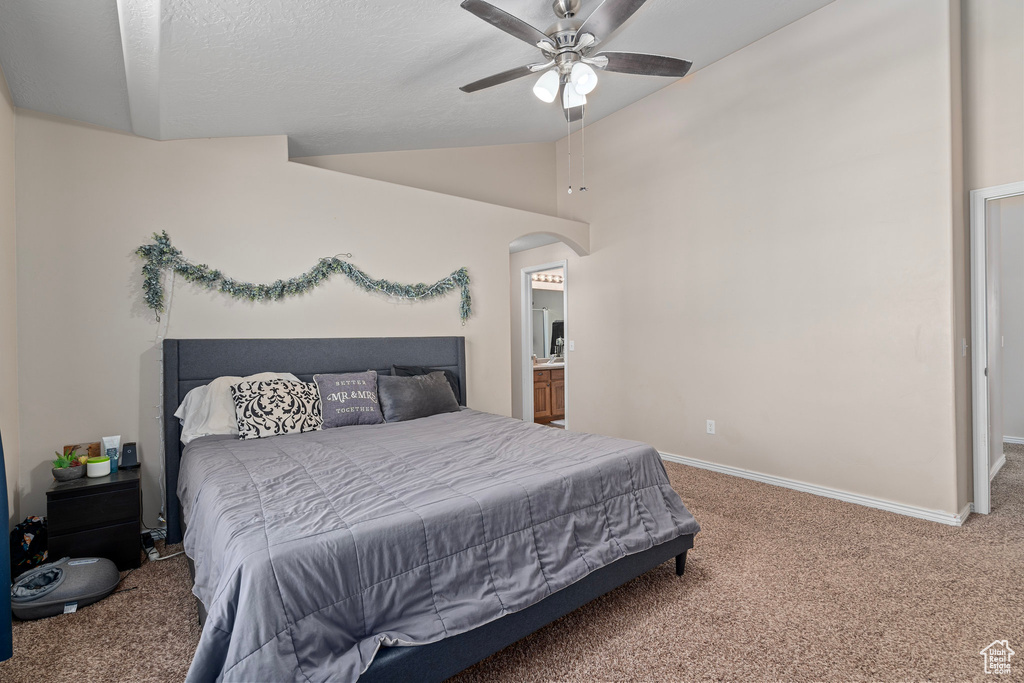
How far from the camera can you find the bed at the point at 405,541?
1307 mm

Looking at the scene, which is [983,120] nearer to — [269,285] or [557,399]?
[269,285]

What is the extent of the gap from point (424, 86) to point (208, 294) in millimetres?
2007

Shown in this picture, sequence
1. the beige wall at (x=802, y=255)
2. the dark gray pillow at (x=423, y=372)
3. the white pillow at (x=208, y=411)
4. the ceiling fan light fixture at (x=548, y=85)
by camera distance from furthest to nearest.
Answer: the dark gray pillow at (x=423, y=372)
the beige wall at (x=802, y=255)
the white pillow at (x=208, y=411)
the ceiling fan light fixture at (x=548, y=85)

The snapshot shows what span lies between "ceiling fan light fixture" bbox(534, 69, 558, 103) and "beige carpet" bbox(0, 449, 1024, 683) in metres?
2.56

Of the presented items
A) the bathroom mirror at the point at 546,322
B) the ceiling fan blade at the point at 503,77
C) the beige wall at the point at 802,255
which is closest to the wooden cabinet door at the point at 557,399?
the bathroom mirror at the point at 546,322

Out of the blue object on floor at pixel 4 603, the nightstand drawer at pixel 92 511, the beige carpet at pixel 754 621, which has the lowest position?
the beige carpet at pixel 754 621

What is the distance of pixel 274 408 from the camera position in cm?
303

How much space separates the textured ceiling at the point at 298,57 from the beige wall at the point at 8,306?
238 millimetres

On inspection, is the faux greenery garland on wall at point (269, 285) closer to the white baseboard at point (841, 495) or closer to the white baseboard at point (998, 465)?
the white baseboard at point (841, 495)

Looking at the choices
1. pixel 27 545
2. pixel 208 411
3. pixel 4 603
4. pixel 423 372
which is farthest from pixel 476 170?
pixel 4 603

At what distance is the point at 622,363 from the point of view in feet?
16.6

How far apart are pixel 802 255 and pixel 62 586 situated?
468 cm

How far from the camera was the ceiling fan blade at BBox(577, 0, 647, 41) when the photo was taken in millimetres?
2154

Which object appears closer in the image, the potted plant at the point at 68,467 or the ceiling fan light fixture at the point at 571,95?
the potted plant at the point at 68,467
